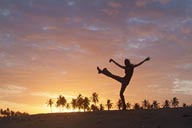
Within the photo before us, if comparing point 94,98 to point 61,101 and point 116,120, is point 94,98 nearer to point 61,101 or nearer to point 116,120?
point 61,101

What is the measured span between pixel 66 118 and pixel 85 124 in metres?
3.10

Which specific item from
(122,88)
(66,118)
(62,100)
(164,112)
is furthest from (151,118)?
(62,100)

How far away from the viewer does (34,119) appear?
2758 cm

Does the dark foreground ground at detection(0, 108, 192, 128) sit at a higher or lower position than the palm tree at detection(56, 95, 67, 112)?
lower

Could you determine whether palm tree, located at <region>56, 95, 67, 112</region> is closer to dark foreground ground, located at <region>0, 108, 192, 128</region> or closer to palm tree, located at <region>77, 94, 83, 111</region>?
palm tree, located at <region>77, 94, 83, 111</region>

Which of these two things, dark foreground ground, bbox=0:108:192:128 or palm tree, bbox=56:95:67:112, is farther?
palm tree, bbox=56:95:67:112

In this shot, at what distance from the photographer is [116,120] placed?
872 inches

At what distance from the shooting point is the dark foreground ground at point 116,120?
800 inches

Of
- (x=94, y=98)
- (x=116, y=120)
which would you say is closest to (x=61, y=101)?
(x=94, y=98)

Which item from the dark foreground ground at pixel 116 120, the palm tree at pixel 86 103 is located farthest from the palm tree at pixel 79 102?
the dark foreground ground at pixel 116 120

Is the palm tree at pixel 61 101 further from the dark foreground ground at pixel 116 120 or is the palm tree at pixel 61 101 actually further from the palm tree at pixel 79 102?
the dark foreground ground at pixel 116 120

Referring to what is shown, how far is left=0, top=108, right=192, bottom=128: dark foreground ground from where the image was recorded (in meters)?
20.3

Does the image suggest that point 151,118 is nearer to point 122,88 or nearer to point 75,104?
point 122,88

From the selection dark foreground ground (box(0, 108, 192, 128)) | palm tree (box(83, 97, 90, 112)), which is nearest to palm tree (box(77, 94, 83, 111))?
palm tree (box(83, 97, 90, 112))
